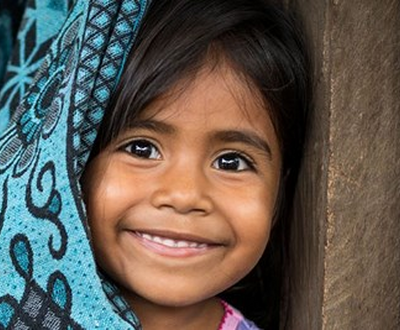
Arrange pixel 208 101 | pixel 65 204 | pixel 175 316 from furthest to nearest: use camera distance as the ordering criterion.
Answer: pixel 175 316
pixel 208 101
pixel 65 204

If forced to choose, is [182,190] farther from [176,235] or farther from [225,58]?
[225,58]

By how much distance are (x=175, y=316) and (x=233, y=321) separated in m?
0.12

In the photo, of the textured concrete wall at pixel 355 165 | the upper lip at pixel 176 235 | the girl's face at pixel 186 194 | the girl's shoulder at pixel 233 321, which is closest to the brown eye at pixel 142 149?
the girl's face at pixel 186 194

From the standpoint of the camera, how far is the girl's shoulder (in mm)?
1824

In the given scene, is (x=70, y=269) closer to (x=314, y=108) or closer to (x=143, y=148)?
(x=143, y=148)

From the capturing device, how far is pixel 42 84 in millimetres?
1665

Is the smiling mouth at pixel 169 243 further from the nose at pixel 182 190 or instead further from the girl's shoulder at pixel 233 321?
the girl's shoulder at pixel 233 321

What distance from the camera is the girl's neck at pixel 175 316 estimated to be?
69.3 inches

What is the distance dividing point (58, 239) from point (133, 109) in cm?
23

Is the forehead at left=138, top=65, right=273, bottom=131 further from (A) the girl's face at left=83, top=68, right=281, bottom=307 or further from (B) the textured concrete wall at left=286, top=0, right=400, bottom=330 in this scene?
(B) the textured concrete wall at left=286, top=0, right=400, bottom=330

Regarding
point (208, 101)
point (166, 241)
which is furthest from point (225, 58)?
point (166, 241)

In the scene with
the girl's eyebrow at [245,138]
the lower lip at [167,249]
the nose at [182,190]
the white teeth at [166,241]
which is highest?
the girl's eyebrow at [245,138]

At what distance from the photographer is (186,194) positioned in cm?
157

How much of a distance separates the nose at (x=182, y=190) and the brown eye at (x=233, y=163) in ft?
0.19
